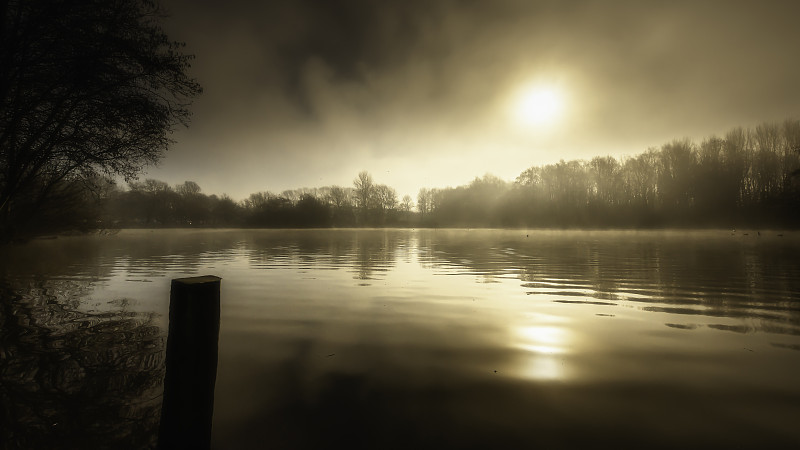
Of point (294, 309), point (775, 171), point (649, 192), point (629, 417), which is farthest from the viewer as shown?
point (649, 192)

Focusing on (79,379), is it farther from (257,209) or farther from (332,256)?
(257,209)

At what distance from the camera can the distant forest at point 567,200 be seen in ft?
197

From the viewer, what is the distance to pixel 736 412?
3854 millimetres

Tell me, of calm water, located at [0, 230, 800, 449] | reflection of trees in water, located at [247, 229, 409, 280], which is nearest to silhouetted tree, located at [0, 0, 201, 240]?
calm water, located at [0, 230, 800, 449]

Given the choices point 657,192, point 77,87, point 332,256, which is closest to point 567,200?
point 657,192

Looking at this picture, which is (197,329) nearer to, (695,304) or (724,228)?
(695,304)

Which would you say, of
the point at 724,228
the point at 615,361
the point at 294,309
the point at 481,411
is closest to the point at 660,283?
the point at 615,361

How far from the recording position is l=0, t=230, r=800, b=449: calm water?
3.52 meters

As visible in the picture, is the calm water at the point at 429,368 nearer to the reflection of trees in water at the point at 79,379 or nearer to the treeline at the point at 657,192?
the reflection of trees in water at the point at 79,379

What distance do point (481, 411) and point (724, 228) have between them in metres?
87.5

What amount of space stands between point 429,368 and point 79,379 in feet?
16.5

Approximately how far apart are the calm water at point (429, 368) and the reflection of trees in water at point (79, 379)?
3cm

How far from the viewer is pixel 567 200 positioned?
284 ft

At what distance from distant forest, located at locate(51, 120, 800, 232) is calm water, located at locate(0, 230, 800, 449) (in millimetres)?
31324
